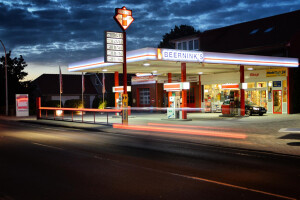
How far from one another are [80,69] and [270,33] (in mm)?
19614

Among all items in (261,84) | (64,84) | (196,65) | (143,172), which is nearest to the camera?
(143,172)

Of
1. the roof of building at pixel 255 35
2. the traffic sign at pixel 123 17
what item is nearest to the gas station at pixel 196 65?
the traffic sign at pixel 123 17

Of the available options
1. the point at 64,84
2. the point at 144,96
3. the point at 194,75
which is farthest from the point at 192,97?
the point at 64,84

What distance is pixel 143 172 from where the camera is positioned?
8.61 metres

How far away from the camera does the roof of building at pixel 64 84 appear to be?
5738 centimetres

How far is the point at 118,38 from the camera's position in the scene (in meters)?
22.3

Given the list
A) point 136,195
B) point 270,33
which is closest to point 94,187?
point 136,195

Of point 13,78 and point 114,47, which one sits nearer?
point 114,47

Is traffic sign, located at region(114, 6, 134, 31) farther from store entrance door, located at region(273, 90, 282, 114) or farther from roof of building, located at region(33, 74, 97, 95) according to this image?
roof of building, located at region(33, 74, 97, 95)

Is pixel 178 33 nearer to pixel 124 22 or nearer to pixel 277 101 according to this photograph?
pixel 277 101

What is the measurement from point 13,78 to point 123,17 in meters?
27.1

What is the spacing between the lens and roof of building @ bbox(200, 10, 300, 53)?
34406mm

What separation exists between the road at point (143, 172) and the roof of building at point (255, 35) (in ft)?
78.6

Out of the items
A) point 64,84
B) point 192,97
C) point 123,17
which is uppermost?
point 123,17
